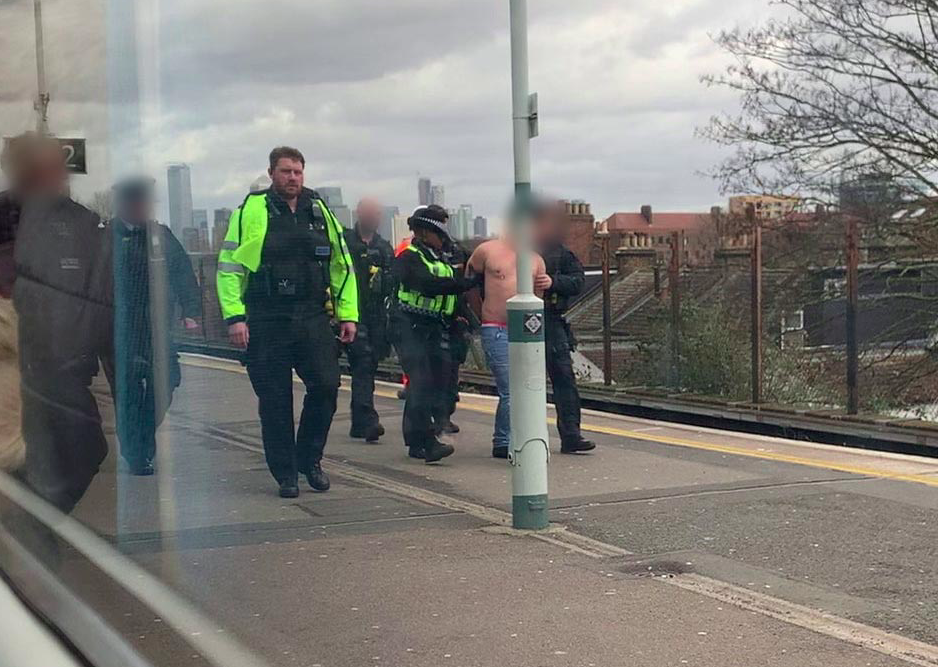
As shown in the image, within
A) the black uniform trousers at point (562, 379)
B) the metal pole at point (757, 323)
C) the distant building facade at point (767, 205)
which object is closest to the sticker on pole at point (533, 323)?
the black uniform trousers at point (562, 379)

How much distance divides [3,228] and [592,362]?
412 inches

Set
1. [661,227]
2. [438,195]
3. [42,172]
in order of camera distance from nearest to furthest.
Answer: [42,172] → [438,195] → [661,227]

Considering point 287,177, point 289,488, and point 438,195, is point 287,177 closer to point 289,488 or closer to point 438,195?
point 438,195

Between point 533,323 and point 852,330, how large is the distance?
6752 mm

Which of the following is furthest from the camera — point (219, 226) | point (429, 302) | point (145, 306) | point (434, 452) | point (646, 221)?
point (429, 302)

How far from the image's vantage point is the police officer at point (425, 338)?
7062 mm

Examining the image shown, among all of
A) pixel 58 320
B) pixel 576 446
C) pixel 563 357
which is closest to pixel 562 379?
pixel 563 357

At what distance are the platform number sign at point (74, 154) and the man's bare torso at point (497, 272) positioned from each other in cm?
215

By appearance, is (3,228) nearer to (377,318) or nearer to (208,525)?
(208,525)

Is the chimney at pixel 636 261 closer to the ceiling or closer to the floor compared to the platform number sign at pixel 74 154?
closer to the floor

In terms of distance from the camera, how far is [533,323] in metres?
5.58

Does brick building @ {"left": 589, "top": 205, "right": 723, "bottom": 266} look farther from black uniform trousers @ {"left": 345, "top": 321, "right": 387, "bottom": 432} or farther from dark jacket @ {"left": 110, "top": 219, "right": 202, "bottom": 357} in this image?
dark jacket @ {"left": 110, "top": 219, "right": 202, "bottom": 357}

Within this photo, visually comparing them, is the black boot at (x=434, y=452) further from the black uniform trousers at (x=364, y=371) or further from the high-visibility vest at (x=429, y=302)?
the high-visibility vest at (x=429, y=302)

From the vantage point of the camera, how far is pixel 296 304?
4.76m
